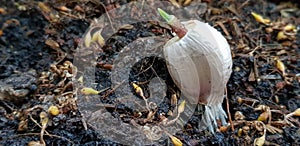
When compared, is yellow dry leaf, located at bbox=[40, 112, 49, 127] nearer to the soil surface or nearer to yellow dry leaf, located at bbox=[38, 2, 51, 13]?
the soil surface

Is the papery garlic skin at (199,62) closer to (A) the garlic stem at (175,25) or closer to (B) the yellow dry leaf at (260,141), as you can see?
(A) the garlic stem at (175,25)

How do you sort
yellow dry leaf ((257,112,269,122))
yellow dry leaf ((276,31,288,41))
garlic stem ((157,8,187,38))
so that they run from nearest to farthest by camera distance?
1. garlic stem ((157,8,187,38))
2. yellow dry leaf ((257,112,269,122))
3. yellow dry leaf ((276,31,288,41))

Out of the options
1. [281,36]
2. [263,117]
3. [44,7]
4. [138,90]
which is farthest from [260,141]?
[44,7]

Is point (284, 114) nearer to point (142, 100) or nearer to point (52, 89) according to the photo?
point (142, 100)

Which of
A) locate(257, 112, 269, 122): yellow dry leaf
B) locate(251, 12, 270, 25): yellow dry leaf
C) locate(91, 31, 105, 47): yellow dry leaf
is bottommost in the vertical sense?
locate(257, 112, 269, 122): yellow dry leaf

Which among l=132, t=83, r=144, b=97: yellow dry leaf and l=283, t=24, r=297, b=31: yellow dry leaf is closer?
l=132, t=83, r=144, b=97: yellow dry leaf

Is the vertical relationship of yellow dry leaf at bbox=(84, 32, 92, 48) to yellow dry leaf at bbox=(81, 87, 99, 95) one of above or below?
above

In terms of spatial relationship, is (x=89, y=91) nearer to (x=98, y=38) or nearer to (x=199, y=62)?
(x=98, y=38)

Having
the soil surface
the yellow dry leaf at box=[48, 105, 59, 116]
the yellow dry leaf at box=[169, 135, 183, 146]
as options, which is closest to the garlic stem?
the soil surface
